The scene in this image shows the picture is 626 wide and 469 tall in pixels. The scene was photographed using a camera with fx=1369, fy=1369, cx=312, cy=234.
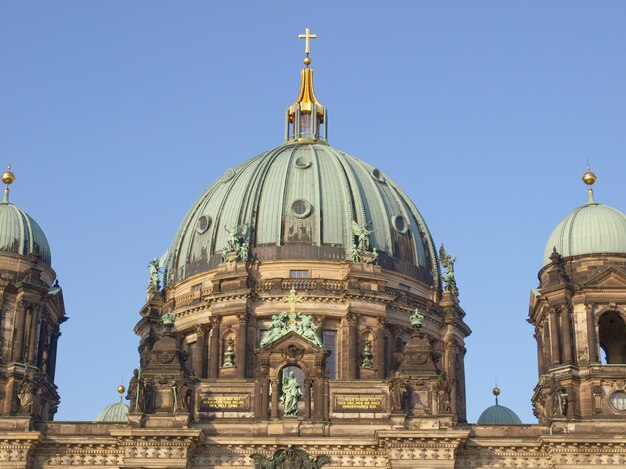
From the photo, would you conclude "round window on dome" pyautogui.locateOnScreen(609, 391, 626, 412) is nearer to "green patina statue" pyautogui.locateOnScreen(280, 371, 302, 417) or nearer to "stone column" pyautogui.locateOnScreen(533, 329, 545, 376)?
"stone column" pyautogui.locateOnScreen(533, 329, 545, 376)

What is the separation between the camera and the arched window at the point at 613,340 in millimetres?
65812

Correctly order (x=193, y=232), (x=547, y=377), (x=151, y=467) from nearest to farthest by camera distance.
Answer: (x=151, y=467) → (x=547, y=377) → (x=193, y=232)


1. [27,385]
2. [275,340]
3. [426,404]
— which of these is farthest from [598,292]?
[27,385]

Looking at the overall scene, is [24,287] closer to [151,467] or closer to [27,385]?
[27,385]

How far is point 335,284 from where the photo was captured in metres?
69.9

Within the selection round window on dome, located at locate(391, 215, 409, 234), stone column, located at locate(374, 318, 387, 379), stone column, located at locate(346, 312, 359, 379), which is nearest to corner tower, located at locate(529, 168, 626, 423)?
stone column, located at locate(374, 318, 387, 379)

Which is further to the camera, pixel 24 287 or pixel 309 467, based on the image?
pixel 24 287

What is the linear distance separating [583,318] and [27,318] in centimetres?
2550

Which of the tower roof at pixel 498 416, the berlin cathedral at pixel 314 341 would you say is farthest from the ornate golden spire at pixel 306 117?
the tower roof at pixel 498 416

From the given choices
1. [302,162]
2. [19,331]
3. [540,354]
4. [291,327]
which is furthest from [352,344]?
[19,331]

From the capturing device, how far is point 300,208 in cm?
7256

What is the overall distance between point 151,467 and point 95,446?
9.84ft

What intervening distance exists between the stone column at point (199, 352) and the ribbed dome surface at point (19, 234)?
8828mm

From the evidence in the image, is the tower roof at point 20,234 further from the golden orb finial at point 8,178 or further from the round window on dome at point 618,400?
the round window on dome at point 618,400
